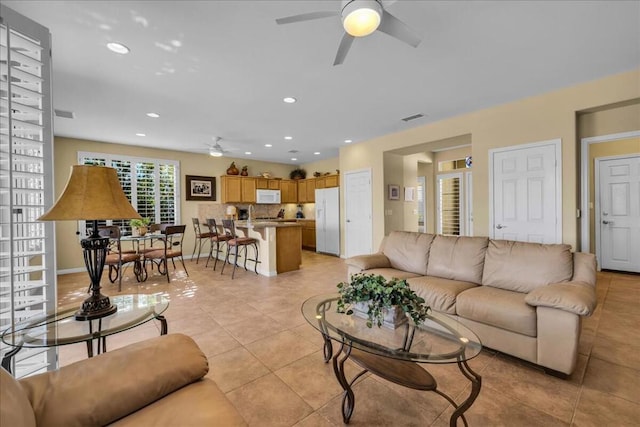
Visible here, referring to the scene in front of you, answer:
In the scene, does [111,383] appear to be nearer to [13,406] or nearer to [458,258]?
[13,406]

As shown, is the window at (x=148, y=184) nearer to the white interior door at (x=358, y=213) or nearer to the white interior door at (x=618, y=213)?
the white interior door at (x=358, y=213)

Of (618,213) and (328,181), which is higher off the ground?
(328,181)

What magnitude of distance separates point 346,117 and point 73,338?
160 inches

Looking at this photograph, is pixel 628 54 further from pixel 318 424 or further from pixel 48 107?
pixel 48 107

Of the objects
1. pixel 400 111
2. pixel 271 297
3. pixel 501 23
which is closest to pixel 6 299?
pixel 271 297

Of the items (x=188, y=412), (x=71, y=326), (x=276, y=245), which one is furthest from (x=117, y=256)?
(x=188, y=412)

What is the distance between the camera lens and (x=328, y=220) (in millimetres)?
7109

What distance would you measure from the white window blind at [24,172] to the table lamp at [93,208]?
15.5 inches

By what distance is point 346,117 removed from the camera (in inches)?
172

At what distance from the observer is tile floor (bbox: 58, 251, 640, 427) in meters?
1.56

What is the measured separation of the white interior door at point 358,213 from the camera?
588 cm

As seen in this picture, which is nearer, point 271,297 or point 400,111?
point 271,297

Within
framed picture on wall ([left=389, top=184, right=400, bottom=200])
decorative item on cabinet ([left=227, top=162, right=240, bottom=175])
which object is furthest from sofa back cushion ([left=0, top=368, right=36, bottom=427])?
decorative item on cabinet ([left=227, top=162, right=240, bottom=175])

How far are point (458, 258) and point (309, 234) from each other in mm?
5519
